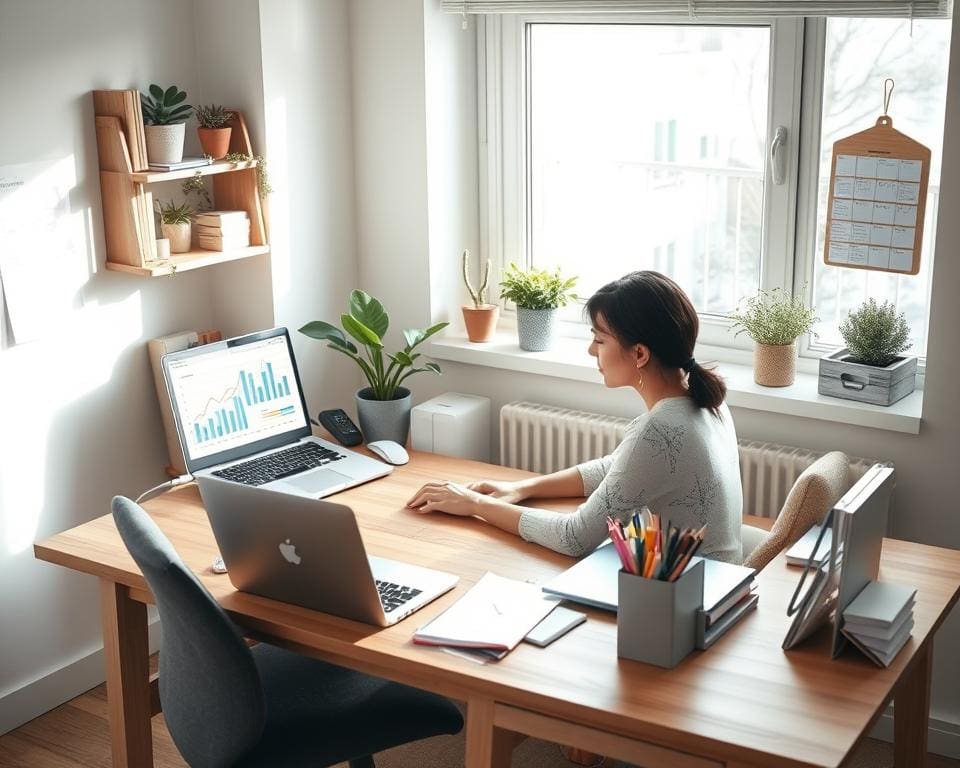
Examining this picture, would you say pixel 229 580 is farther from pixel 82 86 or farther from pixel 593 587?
pixel 82 86

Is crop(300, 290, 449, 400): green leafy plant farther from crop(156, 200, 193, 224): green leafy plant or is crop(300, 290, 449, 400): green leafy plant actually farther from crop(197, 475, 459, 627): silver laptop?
crop(197, 475, 459, 627): silver laptop

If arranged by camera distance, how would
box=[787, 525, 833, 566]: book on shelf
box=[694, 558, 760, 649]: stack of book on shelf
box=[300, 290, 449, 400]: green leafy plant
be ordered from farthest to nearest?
box=[300, 290, 449, 400]: green leafy plant, box=[787, 525, 833, 566]: book on shelf, box=[694, 558, 760, 649]: stack of book on shelf

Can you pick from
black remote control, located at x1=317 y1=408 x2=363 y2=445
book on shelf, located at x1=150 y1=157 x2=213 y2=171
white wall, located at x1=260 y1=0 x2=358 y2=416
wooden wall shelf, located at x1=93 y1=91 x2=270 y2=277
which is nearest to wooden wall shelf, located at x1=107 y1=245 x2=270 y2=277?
wooden wall shelf, located at x1=93 y1=91 x2=270 y2=277

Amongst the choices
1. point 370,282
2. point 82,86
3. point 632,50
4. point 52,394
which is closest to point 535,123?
point 632,50

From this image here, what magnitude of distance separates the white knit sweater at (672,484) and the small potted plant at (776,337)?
2.08 ft

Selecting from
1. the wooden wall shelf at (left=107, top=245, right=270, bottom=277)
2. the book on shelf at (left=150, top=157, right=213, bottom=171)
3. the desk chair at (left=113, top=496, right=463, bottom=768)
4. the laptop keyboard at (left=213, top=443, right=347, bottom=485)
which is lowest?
the desk chair at (left=113, top=496, right=463, bottom=768)

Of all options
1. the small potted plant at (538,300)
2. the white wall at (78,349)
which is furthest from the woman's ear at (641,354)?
the white wall at (78,349)

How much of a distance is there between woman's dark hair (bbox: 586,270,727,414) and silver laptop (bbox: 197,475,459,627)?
2.05 feet

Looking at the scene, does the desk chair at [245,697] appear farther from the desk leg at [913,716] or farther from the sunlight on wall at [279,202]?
the sunlight on wall at [279,202]

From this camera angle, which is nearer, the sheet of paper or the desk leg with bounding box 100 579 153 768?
the desk leg with bounding box 100 579 153 768

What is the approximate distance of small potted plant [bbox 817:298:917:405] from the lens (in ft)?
9.98

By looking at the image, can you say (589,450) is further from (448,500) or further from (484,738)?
(484,738)

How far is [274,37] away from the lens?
3.36m

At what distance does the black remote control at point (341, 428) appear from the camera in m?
3.30
